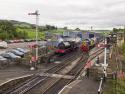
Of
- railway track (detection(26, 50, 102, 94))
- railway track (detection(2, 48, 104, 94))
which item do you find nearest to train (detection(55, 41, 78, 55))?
railway track (detection(2, 48, 104, 94))

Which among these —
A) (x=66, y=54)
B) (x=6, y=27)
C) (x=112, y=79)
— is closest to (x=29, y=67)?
(x=112, y=79)

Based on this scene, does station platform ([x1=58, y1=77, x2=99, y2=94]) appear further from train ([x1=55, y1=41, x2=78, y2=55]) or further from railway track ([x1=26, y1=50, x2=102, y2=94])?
train ([x1=55, y1=41, x2=78, y2=55])

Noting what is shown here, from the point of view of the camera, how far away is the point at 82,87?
2433 cm

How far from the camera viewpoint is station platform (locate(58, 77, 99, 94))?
887 inches

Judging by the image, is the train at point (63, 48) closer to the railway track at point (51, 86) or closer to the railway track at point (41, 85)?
the railway track at point (41, 85)

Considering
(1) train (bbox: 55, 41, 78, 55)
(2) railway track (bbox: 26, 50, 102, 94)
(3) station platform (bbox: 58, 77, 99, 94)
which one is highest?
(1) train (bbox: 55, 41, 78, 55)

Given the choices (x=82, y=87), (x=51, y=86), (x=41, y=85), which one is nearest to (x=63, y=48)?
(x=41, y=85)

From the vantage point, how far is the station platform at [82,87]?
2253 centimetres

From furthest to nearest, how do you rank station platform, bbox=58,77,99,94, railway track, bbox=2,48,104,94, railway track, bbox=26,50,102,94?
railway track, bbox=26,50,102,94
railway track, bbox=2,48,104,94
station platform, bbox=58,77,99,94

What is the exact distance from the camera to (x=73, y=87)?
24.1m

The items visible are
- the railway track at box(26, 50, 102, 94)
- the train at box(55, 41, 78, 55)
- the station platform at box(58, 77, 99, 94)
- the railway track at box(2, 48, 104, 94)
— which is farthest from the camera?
the train at box(55, 41, 78, 55)

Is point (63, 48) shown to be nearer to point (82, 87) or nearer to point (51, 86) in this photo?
point (51, 86)

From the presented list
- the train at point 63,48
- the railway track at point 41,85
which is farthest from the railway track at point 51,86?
the train at point 63,48

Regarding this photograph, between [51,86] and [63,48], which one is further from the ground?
[63,48]
